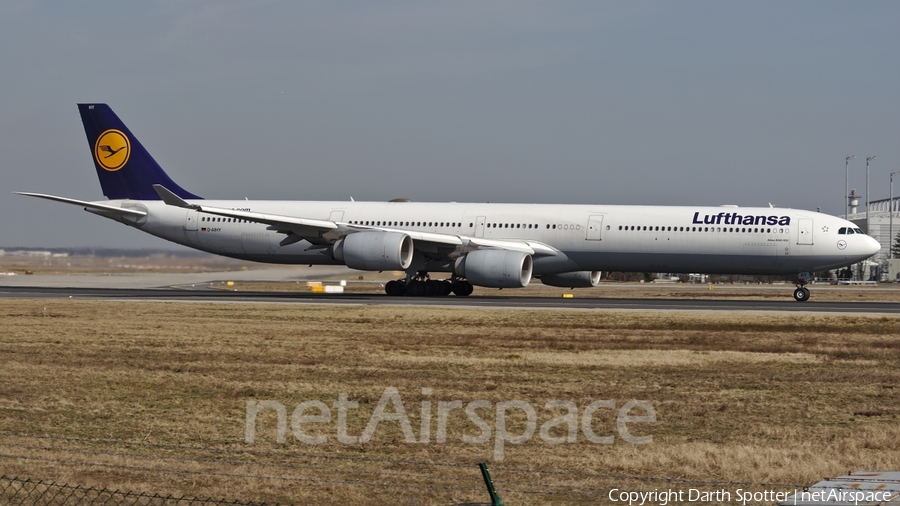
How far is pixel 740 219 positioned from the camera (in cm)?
3466

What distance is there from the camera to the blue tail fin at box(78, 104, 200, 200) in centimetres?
4122

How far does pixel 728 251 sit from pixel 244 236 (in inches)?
704

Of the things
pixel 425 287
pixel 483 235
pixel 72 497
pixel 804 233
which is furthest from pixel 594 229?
pixel 72 497

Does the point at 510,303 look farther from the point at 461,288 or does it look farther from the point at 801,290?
the point at 801,290

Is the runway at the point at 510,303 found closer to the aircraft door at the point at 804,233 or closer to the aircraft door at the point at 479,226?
the aircraft door at the point at 804,233

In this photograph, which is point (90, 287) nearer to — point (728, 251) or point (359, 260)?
point (359, 260)

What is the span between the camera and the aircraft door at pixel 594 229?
117 feet

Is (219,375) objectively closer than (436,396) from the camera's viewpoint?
No

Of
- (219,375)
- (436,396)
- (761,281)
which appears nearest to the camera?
(436,396)

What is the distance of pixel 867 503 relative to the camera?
588 centimetres

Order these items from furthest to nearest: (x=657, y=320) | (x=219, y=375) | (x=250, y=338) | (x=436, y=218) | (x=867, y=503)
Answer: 1. (x=436, y=218)
2. (x=657, y=320)
3. (x=250, y=338)
4. (x=219, y=375)
5. (x=867, y=503)

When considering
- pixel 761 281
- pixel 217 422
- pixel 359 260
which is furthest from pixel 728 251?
pixel 761 281

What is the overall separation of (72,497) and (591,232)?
2820 centimetres

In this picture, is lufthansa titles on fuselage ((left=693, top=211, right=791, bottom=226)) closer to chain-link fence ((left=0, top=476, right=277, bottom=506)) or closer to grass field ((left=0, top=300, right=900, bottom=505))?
grass field ((left=0, top=300, right=900, bottom=505))
